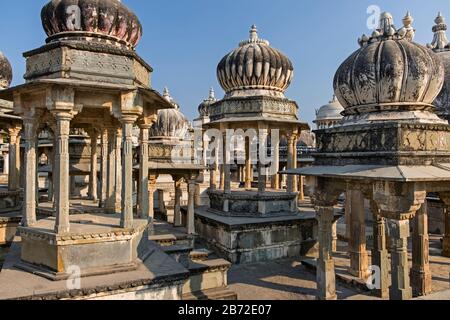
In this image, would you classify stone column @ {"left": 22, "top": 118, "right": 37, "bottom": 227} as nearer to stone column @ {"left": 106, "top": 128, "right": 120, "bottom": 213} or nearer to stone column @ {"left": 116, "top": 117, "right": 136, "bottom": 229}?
stone column @ {"left": 116, "top": 117, "right": 136, "bottom": 229}

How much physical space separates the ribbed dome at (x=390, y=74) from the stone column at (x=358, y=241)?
322cm

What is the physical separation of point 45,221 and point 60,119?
9.73 feet

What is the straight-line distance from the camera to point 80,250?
727 centimetres

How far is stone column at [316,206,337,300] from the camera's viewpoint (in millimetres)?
8133

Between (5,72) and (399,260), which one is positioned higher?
(5,72)

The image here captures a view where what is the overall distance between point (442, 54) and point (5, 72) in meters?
19.0

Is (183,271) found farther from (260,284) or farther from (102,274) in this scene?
(260,284)

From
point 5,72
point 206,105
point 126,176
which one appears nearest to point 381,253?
point 126,176

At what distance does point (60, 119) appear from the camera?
7.42m

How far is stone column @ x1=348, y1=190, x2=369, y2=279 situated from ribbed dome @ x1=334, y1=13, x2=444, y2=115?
3224 mm

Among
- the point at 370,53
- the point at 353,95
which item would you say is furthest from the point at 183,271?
the point at 370,53

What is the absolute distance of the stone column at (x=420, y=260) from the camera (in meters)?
8.88

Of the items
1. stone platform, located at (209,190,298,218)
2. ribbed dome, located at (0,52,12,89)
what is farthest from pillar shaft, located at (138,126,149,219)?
ribbed dome, located at (0,52,12,89)

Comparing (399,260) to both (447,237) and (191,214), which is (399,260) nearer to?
(447,237)
